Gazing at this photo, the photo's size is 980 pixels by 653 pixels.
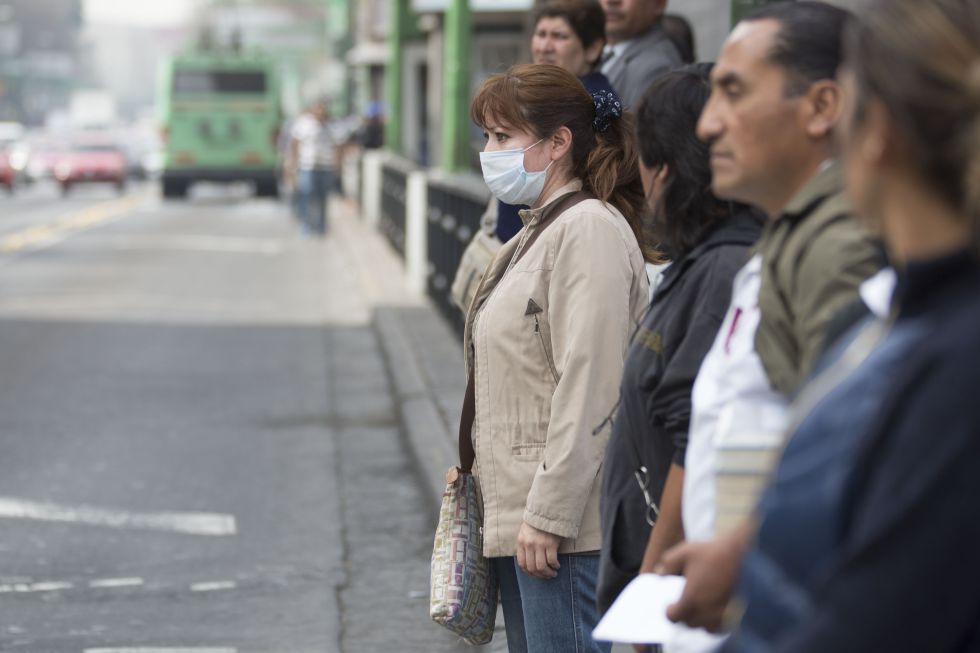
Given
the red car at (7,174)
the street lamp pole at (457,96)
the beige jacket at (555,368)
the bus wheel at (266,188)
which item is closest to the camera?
the beige jacket at (555,368)

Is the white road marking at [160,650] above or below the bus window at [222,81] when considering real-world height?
above

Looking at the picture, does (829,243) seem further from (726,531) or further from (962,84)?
(962,84)

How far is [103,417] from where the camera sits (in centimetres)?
1057

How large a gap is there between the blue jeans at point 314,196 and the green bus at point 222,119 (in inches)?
483

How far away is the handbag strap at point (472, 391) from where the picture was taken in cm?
371

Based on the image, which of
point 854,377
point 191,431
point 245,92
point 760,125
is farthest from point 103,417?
point 245,92

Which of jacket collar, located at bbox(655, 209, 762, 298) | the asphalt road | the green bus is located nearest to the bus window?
the green bus

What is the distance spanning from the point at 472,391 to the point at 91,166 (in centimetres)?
4872

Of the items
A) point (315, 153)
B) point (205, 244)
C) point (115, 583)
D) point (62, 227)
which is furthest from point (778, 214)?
point (62, 227)

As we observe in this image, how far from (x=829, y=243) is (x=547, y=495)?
137 centimetres

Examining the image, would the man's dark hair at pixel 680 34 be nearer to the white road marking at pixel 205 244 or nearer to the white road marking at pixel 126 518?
the white road marking at pixel 126 518

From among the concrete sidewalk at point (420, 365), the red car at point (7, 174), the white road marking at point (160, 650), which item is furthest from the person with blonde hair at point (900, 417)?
the red car at point (7, 174)

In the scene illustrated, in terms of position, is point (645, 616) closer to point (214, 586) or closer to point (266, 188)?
point (214, 586)

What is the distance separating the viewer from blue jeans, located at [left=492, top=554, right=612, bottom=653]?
3.59m
